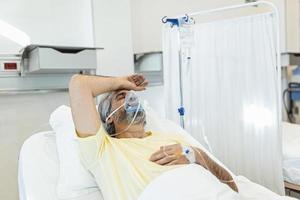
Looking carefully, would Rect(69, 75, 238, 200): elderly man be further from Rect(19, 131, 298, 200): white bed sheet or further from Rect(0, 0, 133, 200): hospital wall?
Rect(0, 0, 133, 200): hospital wall

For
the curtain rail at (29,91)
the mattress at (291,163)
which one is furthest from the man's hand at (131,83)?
the mattress at (291,163)

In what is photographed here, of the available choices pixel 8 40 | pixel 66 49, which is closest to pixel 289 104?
pixel 66 49

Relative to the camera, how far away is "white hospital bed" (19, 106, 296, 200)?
127cm

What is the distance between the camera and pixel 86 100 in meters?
1.48

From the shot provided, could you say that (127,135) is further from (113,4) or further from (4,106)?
(113,4)

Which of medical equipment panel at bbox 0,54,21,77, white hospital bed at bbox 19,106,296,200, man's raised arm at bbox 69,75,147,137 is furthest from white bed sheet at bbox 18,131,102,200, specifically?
medical equipment panel at bbox 0,54,21,77

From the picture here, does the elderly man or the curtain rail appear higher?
the curtain rail

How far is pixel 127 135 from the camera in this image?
1657 mm

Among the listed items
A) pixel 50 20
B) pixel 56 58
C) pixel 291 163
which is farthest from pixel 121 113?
pixel 291 163

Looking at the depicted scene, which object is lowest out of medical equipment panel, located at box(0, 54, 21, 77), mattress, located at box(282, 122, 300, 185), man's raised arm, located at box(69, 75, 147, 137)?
mattress, located at box(282, 122, 300, 185)

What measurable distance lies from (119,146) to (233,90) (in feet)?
3.19

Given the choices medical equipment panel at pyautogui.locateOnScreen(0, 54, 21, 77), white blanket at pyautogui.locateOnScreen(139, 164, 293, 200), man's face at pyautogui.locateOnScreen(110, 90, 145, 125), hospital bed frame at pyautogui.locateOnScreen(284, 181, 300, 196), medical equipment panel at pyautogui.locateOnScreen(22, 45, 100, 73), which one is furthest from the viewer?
hospital bed frame at pyautogui.locateOnScreen(284, 181, 300, 196)

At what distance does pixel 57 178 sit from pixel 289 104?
3.41 metres

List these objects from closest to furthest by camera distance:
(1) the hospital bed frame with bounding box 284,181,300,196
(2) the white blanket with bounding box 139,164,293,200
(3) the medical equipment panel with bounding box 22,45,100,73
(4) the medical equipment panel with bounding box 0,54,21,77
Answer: (2) the white blanket with bounding box 139,164,293,200 → (3) the medical equipment panel with bounding box 22,45,100,73 → (4) the medical equipment panel with bounding box 0,54,21,77 → (1) the hospital bed frame with bounding box 284,181,300,196
